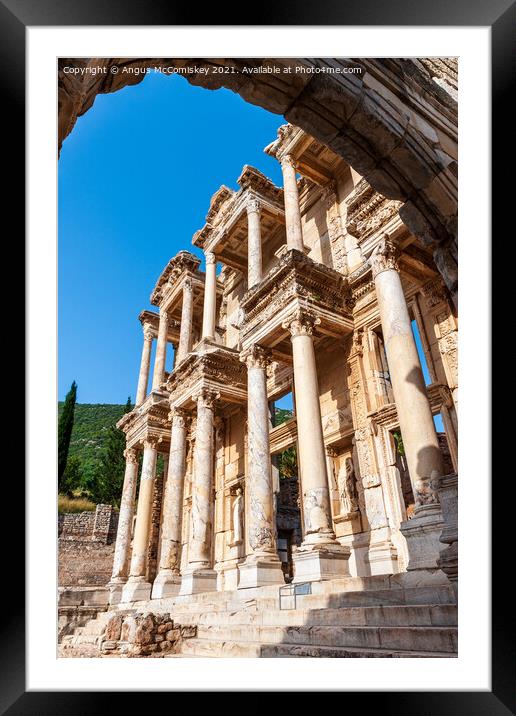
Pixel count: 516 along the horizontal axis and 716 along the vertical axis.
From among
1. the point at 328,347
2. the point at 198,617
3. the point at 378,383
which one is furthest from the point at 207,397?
the point at 198,617

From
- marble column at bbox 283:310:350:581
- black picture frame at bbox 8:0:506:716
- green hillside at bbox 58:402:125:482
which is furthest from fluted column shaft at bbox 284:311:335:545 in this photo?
green hillside at bbox 58:402:125:482

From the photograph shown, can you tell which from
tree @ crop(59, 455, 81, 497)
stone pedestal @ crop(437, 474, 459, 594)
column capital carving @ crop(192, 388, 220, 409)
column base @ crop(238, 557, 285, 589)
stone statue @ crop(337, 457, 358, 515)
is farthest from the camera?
tree @ crop(59, 455, 81, 497)

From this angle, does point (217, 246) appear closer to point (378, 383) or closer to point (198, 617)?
point (378, 383)

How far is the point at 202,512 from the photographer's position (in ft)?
45.5

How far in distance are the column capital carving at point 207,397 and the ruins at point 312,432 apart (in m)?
0.08

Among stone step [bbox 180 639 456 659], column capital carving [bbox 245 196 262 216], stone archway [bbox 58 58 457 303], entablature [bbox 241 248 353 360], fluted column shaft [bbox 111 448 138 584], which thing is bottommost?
stone step [bbox 180 639 456 659]

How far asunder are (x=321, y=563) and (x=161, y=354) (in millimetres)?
15517

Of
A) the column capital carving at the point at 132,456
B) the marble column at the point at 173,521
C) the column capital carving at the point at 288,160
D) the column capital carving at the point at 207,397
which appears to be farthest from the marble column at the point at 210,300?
the column capital carving at the point at 132,456

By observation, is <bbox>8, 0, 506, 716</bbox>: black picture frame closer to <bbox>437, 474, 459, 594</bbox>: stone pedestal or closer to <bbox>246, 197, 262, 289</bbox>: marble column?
<bbox>437, 474, 459, 594</bbox>: stone pedestal

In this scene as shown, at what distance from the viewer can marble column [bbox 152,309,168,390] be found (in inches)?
861

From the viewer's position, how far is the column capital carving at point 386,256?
963 centimetres

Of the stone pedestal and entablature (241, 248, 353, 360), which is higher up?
entablature (241, 248, 353, 360)

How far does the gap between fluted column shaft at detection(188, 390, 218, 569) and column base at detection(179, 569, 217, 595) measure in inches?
7.9

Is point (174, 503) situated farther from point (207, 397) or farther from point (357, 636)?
point (357, 636)
